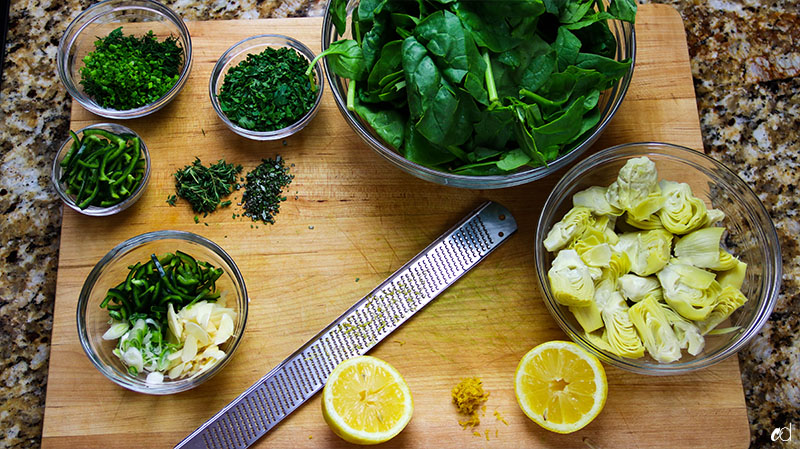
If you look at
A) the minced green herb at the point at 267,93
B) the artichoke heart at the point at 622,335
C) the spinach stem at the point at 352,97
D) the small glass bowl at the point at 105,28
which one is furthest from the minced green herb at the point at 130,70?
the artichoke heart at the point at 622,335

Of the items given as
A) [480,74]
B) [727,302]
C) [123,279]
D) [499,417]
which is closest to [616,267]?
[727,302]

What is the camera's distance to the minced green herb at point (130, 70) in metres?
1.79

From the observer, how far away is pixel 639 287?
5.17ft

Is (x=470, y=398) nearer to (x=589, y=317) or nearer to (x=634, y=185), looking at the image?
(x=589, y=317)

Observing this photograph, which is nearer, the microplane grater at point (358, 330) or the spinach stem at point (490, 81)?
the spinach stem at point (490, 81)

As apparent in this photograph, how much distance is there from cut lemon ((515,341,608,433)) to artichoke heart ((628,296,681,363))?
146 millimetres

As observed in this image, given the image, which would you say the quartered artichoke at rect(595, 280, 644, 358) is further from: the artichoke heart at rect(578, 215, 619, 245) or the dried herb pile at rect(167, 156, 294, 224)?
the dried herb pile at rect(167, 156, 294, 224)

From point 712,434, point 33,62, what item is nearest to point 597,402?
point 712,434

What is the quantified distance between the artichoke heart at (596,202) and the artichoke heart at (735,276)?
32cm

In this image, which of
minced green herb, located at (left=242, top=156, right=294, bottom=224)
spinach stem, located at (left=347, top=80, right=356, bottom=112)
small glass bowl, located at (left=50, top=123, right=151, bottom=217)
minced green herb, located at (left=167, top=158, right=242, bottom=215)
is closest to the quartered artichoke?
spinach stem, located at (left=347, top=80, right=356, bottom=112)

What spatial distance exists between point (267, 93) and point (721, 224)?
1387 millimetres

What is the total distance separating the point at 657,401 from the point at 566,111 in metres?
0.87

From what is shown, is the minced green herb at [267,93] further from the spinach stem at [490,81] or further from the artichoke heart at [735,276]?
the artichoke heart at [735,276]

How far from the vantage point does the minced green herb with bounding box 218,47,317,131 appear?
1.78 m
